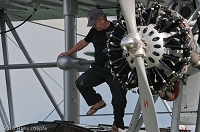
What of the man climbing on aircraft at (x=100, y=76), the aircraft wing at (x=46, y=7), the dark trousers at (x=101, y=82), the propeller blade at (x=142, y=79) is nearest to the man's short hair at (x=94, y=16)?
the man climbing on aircraft at (x=100, y=76)

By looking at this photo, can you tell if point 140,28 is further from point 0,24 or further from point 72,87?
point 0,24

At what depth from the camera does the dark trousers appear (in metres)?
6.91

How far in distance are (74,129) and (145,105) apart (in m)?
1.65

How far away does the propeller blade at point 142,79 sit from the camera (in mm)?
5707

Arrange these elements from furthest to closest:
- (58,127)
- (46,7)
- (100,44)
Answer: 1. (46,7)
2. (58,127)
3. (100,44)

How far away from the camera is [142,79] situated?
573cm

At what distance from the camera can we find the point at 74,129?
7.16 m

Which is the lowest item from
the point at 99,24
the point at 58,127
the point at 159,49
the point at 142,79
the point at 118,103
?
the point at 58,127

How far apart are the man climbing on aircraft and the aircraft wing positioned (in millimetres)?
3728

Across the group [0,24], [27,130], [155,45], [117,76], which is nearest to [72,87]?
[27,130]

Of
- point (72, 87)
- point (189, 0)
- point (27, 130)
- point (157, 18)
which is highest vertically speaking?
point (189, 0)

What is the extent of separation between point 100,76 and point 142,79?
4.97ft

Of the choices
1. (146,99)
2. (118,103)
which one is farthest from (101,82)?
(146,99)

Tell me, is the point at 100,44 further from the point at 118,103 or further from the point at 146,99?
the point at 146,99
